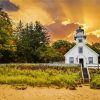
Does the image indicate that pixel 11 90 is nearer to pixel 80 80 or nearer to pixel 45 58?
pixel 80 80

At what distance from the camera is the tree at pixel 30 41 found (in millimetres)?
70125

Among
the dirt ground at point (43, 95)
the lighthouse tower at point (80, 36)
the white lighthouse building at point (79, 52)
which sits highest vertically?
the lighthouse tower at point (80, 36)

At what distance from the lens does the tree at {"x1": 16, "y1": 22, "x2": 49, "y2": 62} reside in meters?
70.1

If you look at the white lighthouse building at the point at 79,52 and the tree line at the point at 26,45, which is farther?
the white lighthouse building at the point at 79,52

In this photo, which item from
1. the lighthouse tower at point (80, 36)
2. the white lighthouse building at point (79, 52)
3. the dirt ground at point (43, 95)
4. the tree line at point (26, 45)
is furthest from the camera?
the lighthouse tower at point (80, 36)

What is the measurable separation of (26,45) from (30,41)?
4.16 m

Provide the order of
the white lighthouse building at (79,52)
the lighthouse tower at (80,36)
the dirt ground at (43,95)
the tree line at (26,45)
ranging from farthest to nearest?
the lighthouse tower at (80,36) → the white lighthouse building at (79,52) → the tree line at (26,45) → the dirt ground at (43,95)

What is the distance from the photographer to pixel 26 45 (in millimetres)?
→ 73438

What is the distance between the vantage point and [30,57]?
70.2 meters

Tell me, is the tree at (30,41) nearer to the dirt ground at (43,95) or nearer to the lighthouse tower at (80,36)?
the lighthouse tower at (80,36)

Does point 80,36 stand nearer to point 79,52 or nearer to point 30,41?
point 79,52

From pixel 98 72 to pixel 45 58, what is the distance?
23826 millimetres

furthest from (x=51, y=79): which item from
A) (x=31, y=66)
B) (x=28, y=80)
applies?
(x=31, y=66)

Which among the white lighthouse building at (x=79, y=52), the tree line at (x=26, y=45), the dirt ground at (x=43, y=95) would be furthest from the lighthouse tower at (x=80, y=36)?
the dirt ground at (x=43, y=95)
